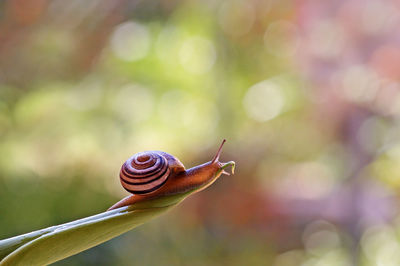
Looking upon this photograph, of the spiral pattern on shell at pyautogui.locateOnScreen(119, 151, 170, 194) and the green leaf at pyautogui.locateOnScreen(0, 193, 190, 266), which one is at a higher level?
the spiral pattern on shell at pyautogui.locateOnScreen(119, 151, 170, 194)

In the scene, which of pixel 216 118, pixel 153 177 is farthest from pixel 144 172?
pixel 216 118

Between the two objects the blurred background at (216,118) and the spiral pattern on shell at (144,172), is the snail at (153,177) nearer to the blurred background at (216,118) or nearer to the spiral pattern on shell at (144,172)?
the spiral pattern on shell at (144,172)

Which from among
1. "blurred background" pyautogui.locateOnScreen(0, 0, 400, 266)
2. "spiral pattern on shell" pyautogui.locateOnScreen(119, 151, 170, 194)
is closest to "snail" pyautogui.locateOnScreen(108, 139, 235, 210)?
"spiral pattern on shell" pyautogui.locateOnScreen(119, 151, 170, 194)

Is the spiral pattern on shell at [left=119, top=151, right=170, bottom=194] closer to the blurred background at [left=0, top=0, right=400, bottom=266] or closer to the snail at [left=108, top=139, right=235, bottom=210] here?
the snail at [left=108, top=139, right=235, bottom=210]

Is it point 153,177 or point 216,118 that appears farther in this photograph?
point 216,118

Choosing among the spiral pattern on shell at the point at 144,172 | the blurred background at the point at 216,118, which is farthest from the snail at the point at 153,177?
the blurred background at the point at 216,118

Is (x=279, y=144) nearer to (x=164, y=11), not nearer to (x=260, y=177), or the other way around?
(x=260, y=177)

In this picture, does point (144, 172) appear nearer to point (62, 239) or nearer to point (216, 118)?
point (62, 239)
